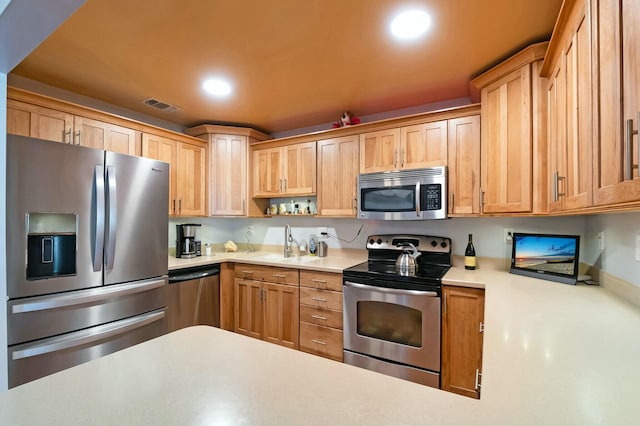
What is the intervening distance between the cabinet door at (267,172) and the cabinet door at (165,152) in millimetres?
835

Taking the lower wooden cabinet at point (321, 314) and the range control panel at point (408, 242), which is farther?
the range control panel at point (408, 242)

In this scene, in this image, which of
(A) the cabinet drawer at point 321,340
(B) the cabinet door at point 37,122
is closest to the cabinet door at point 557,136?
(A) the cabinet drawer at point 321,340

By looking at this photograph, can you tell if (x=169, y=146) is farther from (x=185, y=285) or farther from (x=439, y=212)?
(x=439, y=212)

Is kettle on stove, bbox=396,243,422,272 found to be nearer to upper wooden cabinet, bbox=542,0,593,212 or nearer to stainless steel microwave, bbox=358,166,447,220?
stainless steel microwave, bbox=358,166,447,220

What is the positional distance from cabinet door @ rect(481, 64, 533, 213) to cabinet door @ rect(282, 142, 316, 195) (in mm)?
1583

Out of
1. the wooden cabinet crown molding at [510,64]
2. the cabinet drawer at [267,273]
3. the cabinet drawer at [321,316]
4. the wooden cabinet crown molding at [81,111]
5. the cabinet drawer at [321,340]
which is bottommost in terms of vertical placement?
the cabinet drawer at [321,340]

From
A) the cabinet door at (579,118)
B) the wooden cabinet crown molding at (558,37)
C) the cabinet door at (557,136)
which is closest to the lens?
the cabinet door at (579,118)

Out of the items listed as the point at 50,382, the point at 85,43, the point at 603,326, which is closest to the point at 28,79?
the point at 85,43

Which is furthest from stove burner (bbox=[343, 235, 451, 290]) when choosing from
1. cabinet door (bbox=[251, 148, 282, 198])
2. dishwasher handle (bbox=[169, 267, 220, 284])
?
dishwasher handle (bbox=[169, 267, 220, 284])

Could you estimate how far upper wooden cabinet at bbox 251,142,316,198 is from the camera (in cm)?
313

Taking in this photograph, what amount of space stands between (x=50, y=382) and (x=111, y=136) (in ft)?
7.91

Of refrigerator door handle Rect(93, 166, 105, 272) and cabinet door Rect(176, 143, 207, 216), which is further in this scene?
cabinet door Rect(176, 143, 207, 216)

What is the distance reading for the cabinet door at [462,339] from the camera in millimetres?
2008

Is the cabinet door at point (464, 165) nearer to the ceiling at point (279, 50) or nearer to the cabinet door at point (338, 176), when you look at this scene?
the ceiling at point (279, 50)
